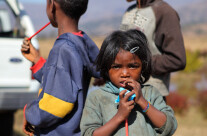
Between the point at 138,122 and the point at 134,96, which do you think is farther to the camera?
the point at 138,122

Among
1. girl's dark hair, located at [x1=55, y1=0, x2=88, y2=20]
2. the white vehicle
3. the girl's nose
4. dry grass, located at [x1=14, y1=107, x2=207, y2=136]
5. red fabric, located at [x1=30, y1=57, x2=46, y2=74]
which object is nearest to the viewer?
the girl's nose

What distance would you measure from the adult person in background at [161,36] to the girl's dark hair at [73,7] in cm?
64

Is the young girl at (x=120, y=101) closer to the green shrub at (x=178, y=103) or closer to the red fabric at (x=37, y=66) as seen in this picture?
the red fabric at (x=37, y=66)

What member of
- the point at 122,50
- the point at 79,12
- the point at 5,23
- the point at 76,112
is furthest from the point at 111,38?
the point at 5,23

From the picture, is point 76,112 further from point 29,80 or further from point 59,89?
point 29,80

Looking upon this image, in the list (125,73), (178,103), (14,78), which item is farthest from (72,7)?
(178,103)

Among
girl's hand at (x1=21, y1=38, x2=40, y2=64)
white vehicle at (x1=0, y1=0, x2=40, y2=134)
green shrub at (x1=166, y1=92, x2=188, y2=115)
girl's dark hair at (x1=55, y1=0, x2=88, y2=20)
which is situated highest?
girl's dark hair at (x1=55, y1=0, x2=88, y2=20)

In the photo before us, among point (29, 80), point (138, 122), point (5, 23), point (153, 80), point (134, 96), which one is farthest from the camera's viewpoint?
point (5, 23)

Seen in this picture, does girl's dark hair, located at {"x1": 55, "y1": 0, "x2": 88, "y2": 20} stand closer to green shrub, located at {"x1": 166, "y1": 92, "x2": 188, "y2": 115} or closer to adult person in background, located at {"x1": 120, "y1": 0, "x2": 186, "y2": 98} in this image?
adult person in background, located at {"x1": 120, "y1": 0, "x2": 186, "y2": 98}

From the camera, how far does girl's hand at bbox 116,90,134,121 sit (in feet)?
5.58

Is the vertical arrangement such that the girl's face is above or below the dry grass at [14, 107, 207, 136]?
above

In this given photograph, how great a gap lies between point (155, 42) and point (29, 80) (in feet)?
9.00

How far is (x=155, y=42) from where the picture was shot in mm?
2664

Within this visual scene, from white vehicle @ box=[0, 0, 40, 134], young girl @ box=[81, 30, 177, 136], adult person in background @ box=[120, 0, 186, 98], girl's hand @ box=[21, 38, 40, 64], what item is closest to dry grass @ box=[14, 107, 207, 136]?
white vehicle @ box=[0, 0, 40, 134]
